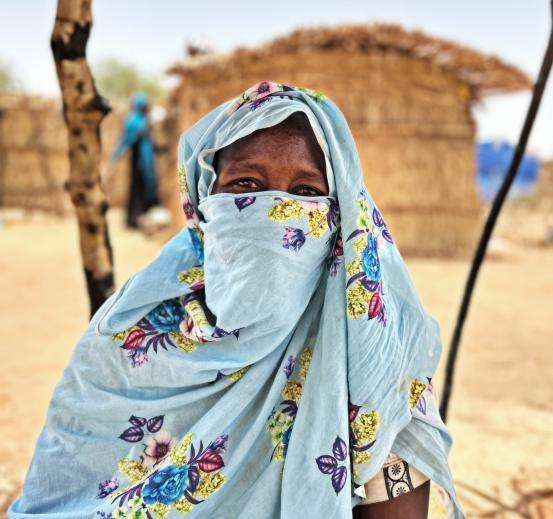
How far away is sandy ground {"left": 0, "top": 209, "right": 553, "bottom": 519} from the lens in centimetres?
248

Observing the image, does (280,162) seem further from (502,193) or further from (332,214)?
(502,193)

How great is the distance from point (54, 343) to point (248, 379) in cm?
372

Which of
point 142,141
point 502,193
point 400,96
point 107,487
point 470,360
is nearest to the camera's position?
point 107,487

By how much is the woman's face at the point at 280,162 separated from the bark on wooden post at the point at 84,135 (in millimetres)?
926

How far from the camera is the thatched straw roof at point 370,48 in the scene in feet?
25.3

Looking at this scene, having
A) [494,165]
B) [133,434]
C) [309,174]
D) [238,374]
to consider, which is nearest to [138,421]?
[133,434]

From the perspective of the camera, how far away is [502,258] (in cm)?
1003

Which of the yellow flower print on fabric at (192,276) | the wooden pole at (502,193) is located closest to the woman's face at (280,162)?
the yellow flower print on fabric at (192,276)

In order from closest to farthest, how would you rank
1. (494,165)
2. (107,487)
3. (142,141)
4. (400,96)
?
(107,487) < (400,96) < (142,141) < (494,165)

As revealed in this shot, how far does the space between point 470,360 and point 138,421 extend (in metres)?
3.51

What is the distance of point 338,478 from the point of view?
3.81 ft

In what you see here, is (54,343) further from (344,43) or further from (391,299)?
(344,43)

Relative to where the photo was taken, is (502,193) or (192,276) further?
(502,193)

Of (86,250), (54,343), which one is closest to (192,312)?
(86,250)
